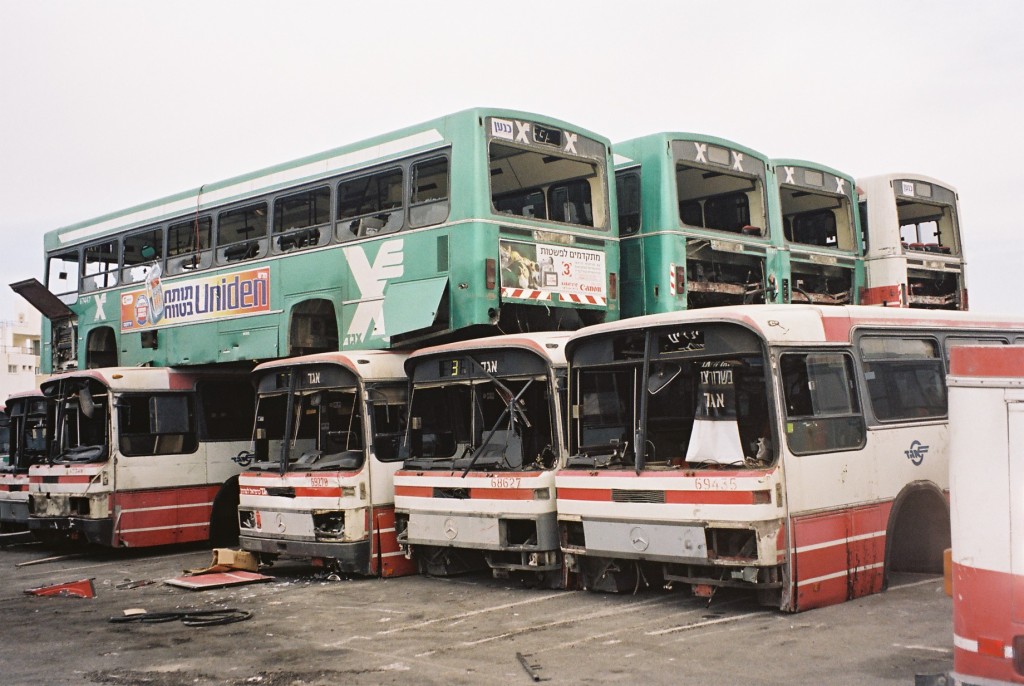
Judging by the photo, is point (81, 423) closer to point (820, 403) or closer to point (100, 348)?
point (100, 348)

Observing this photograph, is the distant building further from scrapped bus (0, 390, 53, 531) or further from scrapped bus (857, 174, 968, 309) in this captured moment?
scrapped bus (857, 174, 968, 309)

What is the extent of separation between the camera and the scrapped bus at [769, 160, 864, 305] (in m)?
14.7

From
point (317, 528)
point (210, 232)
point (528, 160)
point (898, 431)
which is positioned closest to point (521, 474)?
point (317, 528)

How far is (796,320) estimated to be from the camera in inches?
339

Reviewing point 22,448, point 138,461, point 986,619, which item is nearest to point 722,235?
point 138,461

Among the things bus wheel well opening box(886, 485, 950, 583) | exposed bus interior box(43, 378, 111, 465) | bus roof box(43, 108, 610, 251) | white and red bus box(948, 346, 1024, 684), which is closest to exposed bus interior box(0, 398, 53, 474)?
exposed bus interior box(43, 378, 111, 465)

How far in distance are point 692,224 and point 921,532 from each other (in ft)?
17.5

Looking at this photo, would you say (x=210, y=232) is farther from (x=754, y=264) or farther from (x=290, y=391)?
(x=754, y=264)

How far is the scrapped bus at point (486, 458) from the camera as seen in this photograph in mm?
10094

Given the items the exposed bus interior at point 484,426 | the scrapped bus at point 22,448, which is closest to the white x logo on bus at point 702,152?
the exposed bus interior at point 484,426

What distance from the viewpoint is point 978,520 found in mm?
4867

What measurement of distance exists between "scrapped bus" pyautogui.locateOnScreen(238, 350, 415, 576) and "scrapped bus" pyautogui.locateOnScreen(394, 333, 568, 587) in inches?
14.9

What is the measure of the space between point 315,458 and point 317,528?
Result: 0.80 m

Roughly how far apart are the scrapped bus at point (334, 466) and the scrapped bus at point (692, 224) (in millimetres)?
3487
